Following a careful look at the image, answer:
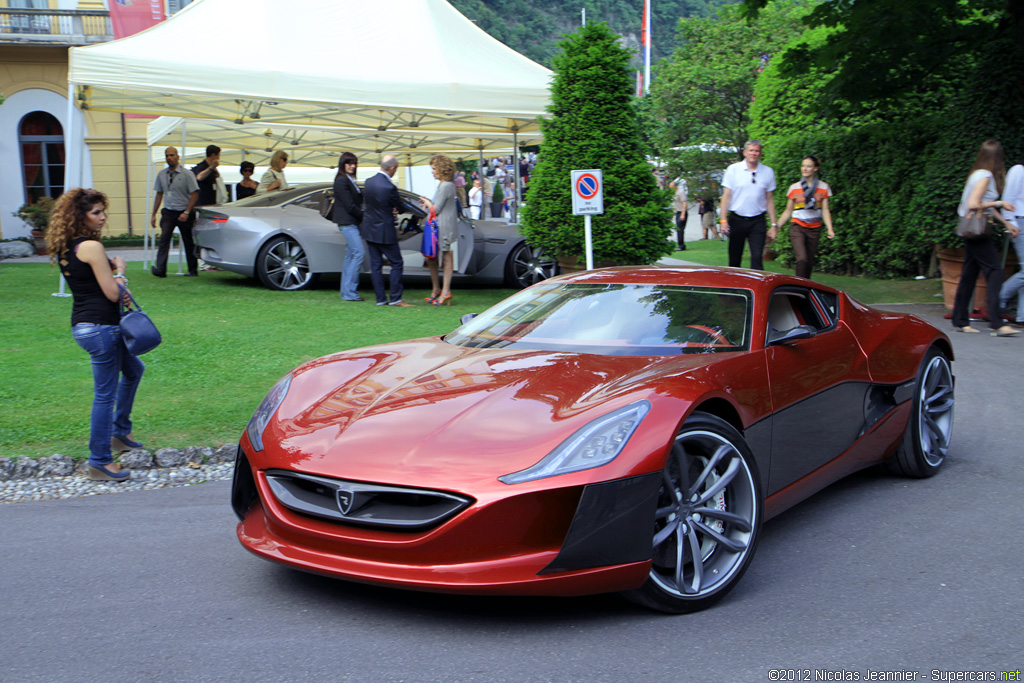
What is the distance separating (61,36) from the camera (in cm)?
2731

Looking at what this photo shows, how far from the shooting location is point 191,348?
833 cm

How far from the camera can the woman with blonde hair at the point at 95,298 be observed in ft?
16.1

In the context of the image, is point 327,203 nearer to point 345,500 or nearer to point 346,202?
point 346,202

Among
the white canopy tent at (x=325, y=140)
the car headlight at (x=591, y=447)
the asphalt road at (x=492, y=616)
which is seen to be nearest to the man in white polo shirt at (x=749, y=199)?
the white canopy tent at (x=325, y=140)

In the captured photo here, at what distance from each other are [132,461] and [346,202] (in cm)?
669

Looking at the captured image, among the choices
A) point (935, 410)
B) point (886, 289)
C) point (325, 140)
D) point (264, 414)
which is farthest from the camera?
point (325, 140)

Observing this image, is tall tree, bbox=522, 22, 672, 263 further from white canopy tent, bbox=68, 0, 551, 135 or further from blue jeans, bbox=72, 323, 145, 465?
blue jeans, bbox=72, 323, 145, 465

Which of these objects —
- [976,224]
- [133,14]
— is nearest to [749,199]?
[976,224]

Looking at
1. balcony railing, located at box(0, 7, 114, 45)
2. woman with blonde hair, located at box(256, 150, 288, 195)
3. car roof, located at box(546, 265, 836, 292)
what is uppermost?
balcony railing, located at box(0, 7, 114, 45)

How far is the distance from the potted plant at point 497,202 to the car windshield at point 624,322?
2816cm

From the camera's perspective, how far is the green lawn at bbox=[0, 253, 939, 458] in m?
5.88

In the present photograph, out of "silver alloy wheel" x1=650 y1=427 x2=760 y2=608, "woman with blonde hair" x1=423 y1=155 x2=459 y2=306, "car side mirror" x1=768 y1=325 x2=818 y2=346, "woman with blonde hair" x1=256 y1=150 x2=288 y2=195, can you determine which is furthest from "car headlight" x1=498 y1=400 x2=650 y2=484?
"woman with blonde hair" x1=256 y1=150 x2=288 y2=195

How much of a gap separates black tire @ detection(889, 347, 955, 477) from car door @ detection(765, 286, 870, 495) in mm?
616

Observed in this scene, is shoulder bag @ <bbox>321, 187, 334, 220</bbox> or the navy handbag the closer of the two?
the navy handbag
